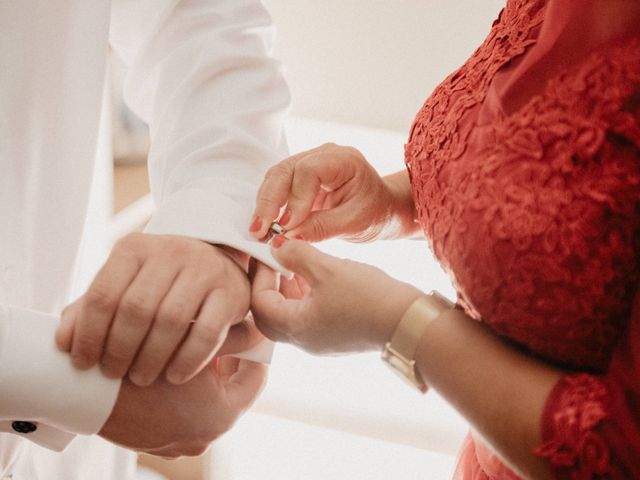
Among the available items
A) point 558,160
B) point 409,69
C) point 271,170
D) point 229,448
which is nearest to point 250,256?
point 271,170

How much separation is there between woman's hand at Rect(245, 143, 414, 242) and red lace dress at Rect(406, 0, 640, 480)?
0.83 feet

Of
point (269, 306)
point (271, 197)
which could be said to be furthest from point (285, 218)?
point (269, 306)

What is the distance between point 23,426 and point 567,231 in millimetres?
589

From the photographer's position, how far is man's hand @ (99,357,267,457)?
77 centimetres

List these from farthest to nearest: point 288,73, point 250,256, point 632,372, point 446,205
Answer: point 288,73 → point 250,256 → point 446,205 → point 632,372

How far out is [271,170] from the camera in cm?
91

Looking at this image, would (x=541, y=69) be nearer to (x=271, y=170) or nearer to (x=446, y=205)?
(x=446, y=205)

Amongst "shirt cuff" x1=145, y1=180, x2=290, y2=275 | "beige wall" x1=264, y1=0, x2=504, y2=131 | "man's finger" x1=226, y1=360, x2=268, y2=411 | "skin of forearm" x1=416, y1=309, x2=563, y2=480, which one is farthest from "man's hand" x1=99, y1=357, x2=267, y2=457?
"beige wall" x1=264, y1=0, x2=504, y2=131

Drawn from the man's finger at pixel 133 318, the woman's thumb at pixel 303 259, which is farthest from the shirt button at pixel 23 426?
the woman's thumb at pixel 303 259

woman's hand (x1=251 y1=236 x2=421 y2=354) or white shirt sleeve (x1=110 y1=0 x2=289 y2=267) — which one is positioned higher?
white shirt sleeve (x1=110 y1=0 x2=289 y2=267)

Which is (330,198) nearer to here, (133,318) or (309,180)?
(309,180)

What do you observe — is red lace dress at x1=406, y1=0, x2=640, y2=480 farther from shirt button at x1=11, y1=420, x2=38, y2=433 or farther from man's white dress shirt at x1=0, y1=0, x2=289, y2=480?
shirt button at x1=11, y1=420, x2=38, y2=433

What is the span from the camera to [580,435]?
1.91ft

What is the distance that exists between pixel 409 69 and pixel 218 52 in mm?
917
